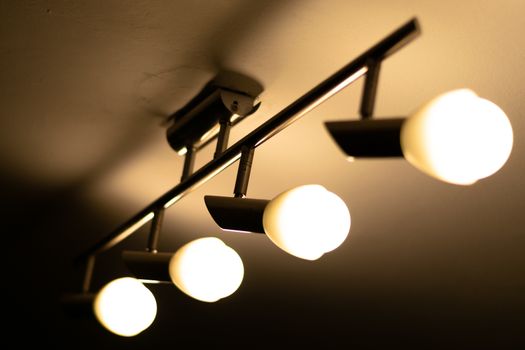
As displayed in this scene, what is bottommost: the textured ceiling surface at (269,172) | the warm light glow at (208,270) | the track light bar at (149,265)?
the warm light glow at (208,270)

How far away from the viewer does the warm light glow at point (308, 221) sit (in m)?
0.99

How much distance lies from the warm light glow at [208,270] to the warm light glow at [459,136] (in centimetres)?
48

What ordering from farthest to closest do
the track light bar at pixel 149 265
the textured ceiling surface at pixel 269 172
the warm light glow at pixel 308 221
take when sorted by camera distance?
the track light bar at pixel 149 265, the textured ceiling surface at pixel 269 172, the warm light glow at pixel 308 221

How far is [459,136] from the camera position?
81cm

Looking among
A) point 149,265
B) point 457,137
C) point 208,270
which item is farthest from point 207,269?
point 457,137

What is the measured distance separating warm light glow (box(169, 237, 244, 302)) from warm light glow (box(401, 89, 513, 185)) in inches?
18.8

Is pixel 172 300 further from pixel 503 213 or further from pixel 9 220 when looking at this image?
pixel 503 213

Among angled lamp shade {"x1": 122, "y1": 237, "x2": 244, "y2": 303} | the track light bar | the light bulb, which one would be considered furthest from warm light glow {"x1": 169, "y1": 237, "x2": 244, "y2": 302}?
the light bulb

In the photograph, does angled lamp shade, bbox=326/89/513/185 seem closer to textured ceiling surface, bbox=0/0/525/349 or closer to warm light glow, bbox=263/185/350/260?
warm light glow, bbox=263/185/350/260

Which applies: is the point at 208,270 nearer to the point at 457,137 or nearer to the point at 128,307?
the point at 128,307

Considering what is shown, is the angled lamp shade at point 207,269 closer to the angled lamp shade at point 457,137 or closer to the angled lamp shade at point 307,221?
the angled lamp shade at point 307,221

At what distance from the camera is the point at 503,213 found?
178 centimetres

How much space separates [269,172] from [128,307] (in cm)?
48

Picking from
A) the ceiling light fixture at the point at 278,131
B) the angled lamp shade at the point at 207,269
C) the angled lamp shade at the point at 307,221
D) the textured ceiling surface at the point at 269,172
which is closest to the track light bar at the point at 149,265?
the ceiling light fixture at the point at 278,131
